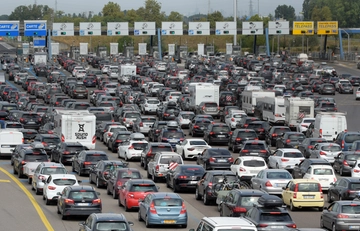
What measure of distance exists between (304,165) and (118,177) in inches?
317

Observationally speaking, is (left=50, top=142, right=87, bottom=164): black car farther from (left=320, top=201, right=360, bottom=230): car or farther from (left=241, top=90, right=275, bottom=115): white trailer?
(left=241, top=90, right=275, bottom=115): white trailer

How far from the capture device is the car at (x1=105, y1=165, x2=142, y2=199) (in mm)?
34344

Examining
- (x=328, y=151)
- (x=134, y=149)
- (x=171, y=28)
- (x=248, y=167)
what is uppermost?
(x=171, y=28)

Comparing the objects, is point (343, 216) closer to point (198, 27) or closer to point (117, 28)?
point (117, 28)

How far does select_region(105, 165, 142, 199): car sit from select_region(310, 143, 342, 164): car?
39.3 feet

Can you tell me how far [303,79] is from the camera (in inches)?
3802

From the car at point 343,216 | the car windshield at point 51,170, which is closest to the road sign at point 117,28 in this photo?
the car windshield at point 51,170

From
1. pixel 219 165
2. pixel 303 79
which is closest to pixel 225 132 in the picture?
pixel 219 165

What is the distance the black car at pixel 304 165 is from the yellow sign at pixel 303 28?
98.3 metres

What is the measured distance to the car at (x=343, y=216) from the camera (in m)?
26.6

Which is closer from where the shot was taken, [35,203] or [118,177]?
[35,203]

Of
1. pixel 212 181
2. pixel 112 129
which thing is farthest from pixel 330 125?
→ pixel 212 181

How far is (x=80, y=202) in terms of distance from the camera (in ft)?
96.7

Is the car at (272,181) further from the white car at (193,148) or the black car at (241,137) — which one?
the black car at (241,137)
